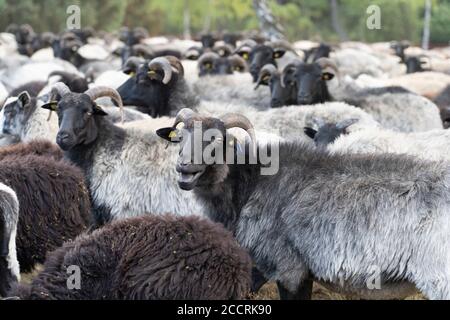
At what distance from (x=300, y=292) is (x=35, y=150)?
299 cm

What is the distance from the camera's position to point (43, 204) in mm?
6316

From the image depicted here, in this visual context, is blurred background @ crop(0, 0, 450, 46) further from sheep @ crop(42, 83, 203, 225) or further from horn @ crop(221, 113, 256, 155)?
horn @ crop(221, 113, 256, 155)

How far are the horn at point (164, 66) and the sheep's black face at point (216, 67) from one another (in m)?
3.35

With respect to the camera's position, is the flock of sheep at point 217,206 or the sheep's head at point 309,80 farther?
the sheep's head at point 309,80

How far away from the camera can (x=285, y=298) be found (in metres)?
5.65

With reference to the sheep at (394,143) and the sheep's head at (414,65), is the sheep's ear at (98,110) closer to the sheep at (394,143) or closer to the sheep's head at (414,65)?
the sheep at (394,143)

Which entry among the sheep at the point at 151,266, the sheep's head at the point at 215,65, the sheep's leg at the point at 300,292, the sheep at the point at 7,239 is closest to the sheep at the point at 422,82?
the sheep's head at the point at 215,65

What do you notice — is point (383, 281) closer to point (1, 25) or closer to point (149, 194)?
point (149, 194)

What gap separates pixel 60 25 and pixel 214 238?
3104 cm

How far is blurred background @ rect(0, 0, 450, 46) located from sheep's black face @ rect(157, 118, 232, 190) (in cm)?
2792

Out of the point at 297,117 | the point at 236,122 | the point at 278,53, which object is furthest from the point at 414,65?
Result: the point at 236,122

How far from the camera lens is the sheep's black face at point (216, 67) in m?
13.7

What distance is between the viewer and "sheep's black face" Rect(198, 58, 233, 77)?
541 inches

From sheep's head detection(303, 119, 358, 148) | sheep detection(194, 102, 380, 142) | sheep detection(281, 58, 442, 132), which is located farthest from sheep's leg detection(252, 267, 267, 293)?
sheep detection(281, 58, 442, 132)
